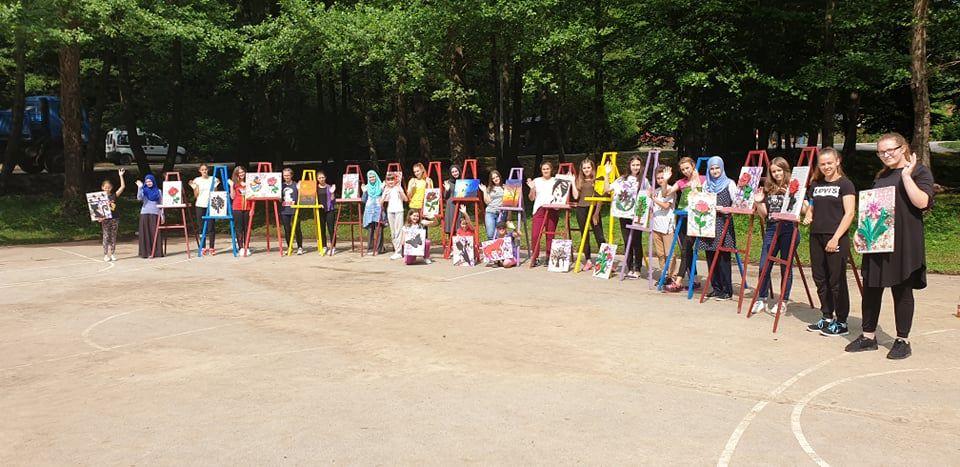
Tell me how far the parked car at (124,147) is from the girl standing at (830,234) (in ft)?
132

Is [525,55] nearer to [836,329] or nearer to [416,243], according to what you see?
[416,243]

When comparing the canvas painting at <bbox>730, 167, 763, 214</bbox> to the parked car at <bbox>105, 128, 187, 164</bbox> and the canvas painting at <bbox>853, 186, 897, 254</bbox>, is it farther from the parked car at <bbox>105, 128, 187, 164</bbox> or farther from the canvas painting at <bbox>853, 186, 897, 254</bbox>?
the parked car at <bbox>105, 128, 187, 164</bbox>

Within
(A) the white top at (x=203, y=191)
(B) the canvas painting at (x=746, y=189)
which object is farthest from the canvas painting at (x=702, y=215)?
Answer: (A) the white top at (x=203, y=191)

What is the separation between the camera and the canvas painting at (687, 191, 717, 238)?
11.6 m

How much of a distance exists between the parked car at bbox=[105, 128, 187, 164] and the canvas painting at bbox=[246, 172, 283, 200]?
2775 centimetres

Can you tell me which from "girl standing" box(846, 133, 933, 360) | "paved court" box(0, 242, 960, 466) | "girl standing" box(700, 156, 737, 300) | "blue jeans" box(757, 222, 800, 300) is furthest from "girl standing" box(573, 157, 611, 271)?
"girl standing" box(846, 133, 933, 360)

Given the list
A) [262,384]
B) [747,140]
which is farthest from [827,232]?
[747,140]

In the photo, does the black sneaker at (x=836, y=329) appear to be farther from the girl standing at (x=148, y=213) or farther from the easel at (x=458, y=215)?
the girl standing at (x=148, y=213)

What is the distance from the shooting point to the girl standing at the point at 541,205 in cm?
1538

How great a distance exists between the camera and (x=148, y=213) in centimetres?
1841

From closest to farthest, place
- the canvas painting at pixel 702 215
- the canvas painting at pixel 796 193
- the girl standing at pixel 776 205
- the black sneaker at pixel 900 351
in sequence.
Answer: the black sneaker at pixel 900 351
the canvas painting at pixel 796 193
the girl standing at pixel 776 205
the canvas painting at pixel 702 215

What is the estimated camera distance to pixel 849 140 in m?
32.3

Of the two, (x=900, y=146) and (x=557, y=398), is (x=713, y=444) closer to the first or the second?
(x=557, y=398)

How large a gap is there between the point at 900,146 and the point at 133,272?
549 inches
